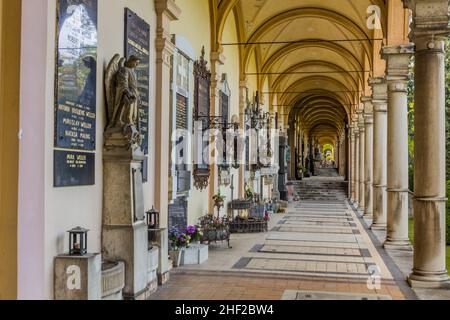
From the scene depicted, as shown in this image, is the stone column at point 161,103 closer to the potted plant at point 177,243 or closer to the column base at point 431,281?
the potted plant at point 177,243

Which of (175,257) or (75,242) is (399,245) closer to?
(175,257)

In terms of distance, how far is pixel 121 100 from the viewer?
6848 mm

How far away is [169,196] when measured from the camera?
32.8 ft

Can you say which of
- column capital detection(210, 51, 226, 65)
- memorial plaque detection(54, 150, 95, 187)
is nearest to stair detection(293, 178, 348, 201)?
column capital detection(210, 51, 226, 65)

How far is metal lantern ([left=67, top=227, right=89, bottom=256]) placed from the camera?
18.8ft

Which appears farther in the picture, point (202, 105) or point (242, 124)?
point (242, 124)

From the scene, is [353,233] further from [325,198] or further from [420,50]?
[325,198]

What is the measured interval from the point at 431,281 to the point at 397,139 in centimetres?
433

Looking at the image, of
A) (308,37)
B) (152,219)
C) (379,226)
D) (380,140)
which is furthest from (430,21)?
(308,37)

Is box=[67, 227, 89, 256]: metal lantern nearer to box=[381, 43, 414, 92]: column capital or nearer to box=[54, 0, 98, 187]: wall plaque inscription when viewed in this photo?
box=[54, 0, 98, 187]: wall plaque inscription

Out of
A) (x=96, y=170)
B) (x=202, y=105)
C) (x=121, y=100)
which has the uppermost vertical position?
(x=202, y=105)

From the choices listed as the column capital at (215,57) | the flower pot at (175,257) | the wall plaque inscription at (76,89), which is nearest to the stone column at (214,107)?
the column capital at (215,57)
